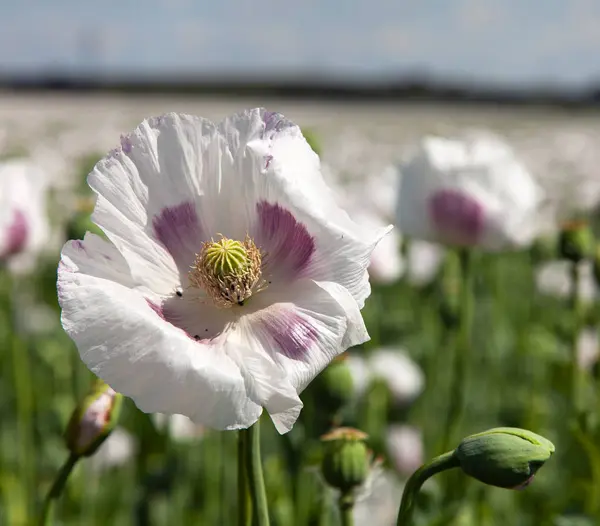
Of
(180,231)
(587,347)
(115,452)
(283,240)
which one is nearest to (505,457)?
(283,240)

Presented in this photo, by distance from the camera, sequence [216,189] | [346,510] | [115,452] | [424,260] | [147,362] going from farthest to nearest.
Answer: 1. [424,260]
2. [115,452]
3. [346,510]
4. [216,189]
5. [147,362]

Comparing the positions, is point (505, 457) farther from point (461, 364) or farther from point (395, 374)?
point (395, 374)

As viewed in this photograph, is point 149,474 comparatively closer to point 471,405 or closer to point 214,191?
point 214,191

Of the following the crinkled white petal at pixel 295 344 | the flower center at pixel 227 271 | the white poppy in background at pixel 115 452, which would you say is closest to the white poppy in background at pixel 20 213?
the white poppy in background at pixel 115 452

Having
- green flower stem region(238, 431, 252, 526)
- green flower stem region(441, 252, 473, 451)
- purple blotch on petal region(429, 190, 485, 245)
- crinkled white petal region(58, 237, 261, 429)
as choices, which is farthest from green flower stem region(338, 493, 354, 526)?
purple blotch on petal region(429, 190, 485, 245)

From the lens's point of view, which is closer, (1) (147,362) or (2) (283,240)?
(1) (147,362)

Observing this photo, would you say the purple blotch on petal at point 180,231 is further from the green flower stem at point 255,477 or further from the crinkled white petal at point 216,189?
the green flower stem at point 255,477

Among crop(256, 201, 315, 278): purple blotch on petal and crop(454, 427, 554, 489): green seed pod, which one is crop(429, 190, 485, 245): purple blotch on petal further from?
crop(454, 427, 554, 489): green seed pod
